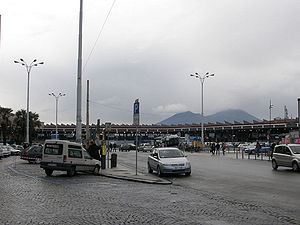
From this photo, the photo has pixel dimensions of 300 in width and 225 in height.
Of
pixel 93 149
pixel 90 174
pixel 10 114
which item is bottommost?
pixel 90 174

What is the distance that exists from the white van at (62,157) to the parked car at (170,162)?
414 cm

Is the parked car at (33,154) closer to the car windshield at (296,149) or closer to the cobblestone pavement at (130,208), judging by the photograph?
the cobblestone pavement at (130,208)

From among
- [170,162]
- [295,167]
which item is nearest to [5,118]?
[170,162]

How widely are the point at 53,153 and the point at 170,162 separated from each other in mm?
6231

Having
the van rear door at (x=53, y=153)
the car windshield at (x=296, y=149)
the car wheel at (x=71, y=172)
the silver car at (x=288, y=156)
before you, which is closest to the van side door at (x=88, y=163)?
A: the car wheel at (x=71, y=172)

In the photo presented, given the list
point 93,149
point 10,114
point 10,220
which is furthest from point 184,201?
point 10,114

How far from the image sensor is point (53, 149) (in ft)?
60.3

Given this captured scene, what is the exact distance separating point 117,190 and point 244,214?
5768 mm

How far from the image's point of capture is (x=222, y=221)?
767 centimetres

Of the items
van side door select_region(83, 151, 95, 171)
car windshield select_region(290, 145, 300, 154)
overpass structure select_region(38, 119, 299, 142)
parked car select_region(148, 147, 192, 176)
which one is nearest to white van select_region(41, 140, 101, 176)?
van side door select_region(83, 151, 95, 171)

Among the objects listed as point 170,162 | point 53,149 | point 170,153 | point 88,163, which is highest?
point 53,149

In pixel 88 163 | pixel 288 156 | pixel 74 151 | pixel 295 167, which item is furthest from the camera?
pixel 288 156

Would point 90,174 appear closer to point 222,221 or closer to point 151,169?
point 151,169

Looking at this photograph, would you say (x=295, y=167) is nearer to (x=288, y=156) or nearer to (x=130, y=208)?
(x=288, y=156)
